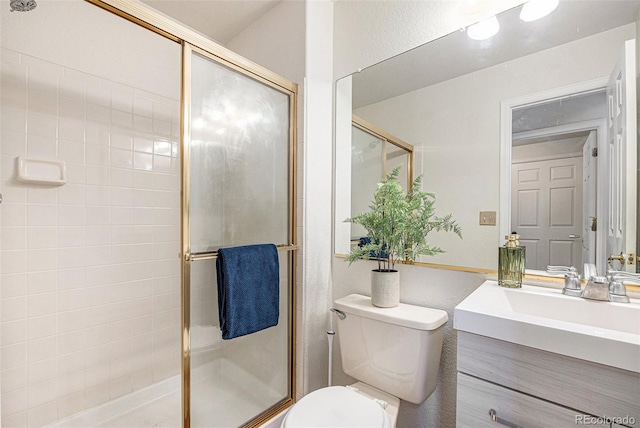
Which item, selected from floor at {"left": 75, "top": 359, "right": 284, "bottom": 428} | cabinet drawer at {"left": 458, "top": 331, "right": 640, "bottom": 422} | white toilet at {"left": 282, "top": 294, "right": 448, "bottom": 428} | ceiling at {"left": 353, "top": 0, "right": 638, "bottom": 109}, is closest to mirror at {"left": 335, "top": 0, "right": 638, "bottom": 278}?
ceiling at {"left": 353, "top": 0, "right": 638, "bottom": 109}

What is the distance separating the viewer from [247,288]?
49.6 inches

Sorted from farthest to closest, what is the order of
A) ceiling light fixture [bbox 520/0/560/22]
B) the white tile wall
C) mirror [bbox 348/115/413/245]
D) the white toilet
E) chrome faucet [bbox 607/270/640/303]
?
1. mirror [bbox 348/115/413/245]
2. the white tile wall
3. ceiling light fixture [bbox 520/0/560/22]
4. the white toilet
5. chrome faucet [bbox 607/270/640/303]

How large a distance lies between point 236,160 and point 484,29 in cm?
119

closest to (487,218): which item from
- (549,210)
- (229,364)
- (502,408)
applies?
(549,210)

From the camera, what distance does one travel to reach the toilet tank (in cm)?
113

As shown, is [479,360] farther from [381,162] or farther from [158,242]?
[158,242]

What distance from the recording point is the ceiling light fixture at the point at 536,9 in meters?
1.12

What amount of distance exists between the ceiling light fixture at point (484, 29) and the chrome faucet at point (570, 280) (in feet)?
3.18

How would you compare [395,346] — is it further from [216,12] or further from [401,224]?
[216,12]

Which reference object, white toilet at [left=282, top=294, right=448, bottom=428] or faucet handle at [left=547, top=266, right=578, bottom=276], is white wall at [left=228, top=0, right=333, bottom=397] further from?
faucet handle at [left=547, top=266, right=578, bottom=276]

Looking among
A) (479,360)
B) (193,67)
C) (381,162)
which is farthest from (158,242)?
(479,360)

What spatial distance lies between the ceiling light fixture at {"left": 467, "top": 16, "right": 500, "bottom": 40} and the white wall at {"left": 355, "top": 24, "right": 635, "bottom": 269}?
0.48 ft
